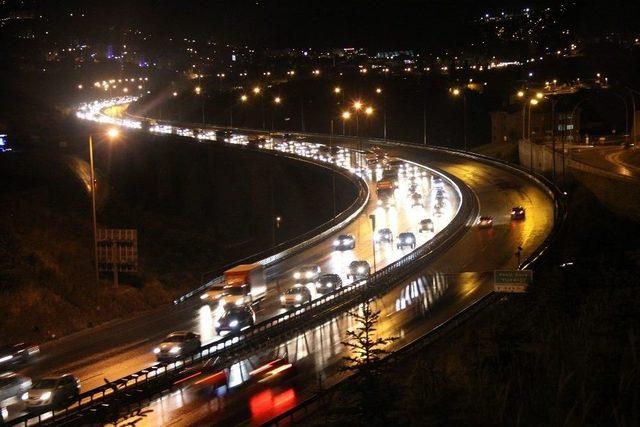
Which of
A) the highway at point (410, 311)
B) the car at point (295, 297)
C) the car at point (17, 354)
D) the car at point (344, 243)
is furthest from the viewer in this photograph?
the car at point (344, 243)

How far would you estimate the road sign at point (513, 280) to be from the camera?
83.9 feet

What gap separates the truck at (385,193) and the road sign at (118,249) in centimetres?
2625

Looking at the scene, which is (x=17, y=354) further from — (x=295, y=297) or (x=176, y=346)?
(x=295, y=297)

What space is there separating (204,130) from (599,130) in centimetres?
4738

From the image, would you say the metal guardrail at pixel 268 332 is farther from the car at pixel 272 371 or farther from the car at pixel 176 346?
the car at pixel 272 371

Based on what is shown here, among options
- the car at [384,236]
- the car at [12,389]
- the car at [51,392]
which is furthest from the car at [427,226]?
the car at [51,392]

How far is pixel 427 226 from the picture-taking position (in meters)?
47.8

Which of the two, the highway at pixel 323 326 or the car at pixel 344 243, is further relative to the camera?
the car at pixel 344 243

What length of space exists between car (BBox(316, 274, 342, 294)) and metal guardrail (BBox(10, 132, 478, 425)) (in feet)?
4.15

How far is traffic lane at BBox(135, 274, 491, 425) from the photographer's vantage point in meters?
17.7

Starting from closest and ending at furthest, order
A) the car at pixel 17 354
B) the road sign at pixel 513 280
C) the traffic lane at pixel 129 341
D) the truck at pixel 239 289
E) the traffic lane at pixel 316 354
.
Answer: the traffic lane at pixel 316 354
the traffic lane at pixel 129 341
the car at pixel 17 354
the road sign at pixel 513 280
the truck at pixel 239 289

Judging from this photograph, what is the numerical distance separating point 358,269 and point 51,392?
766 inches

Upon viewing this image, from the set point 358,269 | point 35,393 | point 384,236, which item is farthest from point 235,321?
point 384,236

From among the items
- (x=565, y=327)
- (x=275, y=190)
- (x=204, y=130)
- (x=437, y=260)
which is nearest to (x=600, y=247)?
(x=437, y=260)
